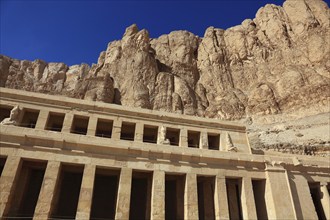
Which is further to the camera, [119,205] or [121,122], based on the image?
[121,122]

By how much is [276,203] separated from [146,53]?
178ft

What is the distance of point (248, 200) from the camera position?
16.0m

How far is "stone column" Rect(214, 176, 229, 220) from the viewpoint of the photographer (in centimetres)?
1513

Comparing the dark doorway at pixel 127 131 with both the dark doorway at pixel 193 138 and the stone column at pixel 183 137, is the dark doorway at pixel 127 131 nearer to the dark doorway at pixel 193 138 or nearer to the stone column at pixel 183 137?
the stone column at pixel 183 137

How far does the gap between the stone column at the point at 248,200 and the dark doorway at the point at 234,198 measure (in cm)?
50

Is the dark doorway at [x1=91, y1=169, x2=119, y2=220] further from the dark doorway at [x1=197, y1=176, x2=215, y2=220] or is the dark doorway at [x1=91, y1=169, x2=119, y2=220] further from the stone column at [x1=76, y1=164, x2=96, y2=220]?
the dark doorway at [x1=197, y1=176, x2=215, y2=220]

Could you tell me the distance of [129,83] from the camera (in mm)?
58969

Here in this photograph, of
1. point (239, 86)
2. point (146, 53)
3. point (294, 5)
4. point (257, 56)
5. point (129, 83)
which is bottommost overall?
point (129, 83)

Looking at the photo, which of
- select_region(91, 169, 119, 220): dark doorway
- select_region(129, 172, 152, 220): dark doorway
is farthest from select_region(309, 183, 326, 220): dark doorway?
select_region(91, 169, 119, 220): dark doorway

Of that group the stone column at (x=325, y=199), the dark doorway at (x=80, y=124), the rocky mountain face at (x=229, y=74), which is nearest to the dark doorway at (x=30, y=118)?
the dark doorway at (x=80, y=124)

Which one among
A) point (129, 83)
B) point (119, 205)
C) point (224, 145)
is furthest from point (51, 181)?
point (129, 83)

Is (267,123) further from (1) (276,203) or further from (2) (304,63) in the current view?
(1) (276,203)

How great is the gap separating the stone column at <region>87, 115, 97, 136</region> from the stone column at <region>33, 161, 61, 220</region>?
14.8 ft

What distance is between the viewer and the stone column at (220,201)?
596 inches
